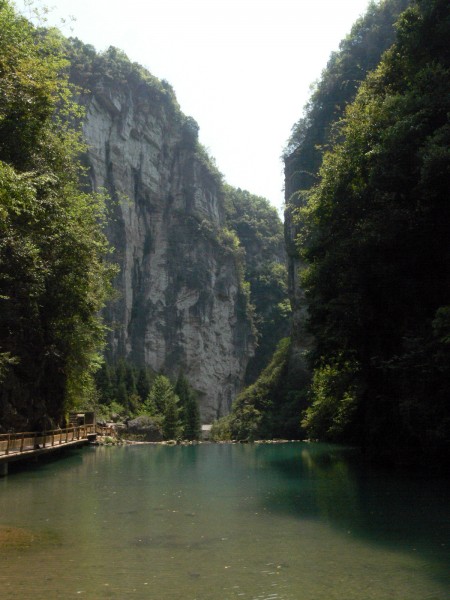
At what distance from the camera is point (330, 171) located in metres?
22.5

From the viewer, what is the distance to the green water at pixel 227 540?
6.67 m

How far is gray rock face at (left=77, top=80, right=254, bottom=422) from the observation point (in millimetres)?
82312

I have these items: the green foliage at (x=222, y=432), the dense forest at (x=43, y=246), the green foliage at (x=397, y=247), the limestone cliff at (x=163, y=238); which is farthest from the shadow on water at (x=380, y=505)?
the limestone cliff at (x=163, y=238)

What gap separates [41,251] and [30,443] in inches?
299

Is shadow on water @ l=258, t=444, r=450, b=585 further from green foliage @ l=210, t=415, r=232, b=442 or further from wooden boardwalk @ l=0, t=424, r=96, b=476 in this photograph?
green foliage @ l=210, t=415, r=232, b=442

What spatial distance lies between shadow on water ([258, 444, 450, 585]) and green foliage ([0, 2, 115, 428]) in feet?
29.8

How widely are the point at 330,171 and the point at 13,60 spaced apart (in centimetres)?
1174

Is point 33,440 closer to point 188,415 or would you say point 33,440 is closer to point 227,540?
point 227,540

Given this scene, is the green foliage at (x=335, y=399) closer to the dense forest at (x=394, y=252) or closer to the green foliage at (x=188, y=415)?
the dense forest at (x=394, y=252)

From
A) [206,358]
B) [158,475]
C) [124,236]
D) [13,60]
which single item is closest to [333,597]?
[158,475]

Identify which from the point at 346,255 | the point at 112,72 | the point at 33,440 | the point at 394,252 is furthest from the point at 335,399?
the point at 112,72

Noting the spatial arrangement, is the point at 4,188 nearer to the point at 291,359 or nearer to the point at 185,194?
the point at 291,359

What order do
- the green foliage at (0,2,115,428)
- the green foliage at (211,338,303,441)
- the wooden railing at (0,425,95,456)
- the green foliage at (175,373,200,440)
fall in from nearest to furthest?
the green foliage at (0,2,115,428), the wooden railing at (0,425,95,456), the green foliage at (211,338,303,441), the green foliage at (175,373,200,440)

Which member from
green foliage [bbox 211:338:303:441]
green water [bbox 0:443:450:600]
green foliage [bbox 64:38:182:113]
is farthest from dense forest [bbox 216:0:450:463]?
green foliage [bbox 64:38:182:113]
